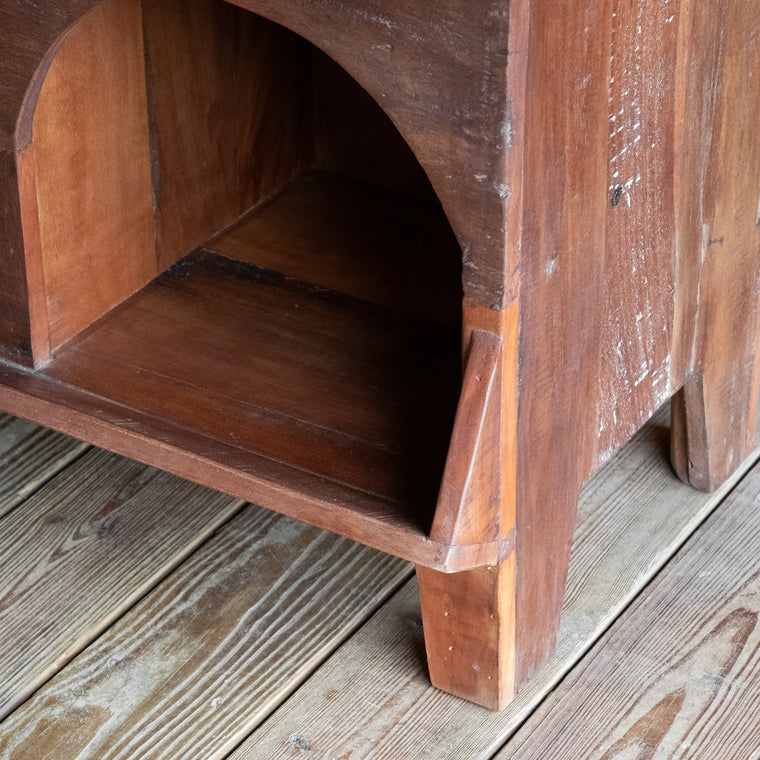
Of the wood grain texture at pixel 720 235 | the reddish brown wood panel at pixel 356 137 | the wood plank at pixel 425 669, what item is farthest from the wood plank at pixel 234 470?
the reddish brown wood panel at pixel 356 137

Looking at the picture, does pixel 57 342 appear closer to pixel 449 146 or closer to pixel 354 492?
pixel 354 492

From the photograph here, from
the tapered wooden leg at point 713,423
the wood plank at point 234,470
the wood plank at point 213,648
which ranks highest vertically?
the wood plank at point 234,470

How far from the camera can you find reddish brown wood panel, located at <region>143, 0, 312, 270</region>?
1079mm

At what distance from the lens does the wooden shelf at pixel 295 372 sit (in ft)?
2.96

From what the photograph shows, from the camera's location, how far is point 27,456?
1.25 m

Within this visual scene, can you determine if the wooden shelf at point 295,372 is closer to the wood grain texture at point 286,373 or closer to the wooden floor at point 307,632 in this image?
the wood grain texture at point 286,373

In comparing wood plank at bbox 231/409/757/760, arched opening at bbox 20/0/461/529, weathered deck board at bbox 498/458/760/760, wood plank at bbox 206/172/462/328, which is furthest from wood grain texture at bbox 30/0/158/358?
weathered deck board at bbox 498/458/760/760

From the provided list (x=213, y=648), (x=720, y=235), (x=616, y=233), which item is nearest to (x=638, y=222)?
(x=616, y=233)

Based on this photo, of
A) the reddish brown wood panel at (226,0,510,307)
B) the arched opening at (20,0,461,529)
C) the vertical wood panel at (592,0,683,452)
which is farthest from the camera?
the arched opening at (20,0,461,529)

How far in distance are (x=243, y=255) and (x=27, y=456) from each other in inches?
11.7

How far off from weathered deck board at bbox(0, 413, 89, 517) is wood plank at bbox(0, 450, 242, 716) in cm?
1

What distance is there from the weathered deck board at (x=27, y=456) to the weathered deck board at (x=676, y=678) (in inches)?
20.8

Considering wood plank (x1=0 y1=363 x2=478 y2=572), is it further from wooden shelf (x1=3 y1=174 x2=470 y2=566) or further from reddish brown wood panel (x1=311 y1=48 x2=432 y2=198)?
reddish brown wood panel (x1=311 y1=48 x2=432 y2=198)

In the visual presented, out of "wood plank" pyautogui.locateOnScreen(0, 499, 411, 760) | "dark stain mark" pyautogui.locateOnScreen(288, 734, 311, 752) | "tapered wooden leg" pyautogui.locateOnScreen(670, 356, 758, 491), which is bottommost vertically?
"dark stain mark" pyautogui.locateOnScreen(288, 734, 311, 752)
